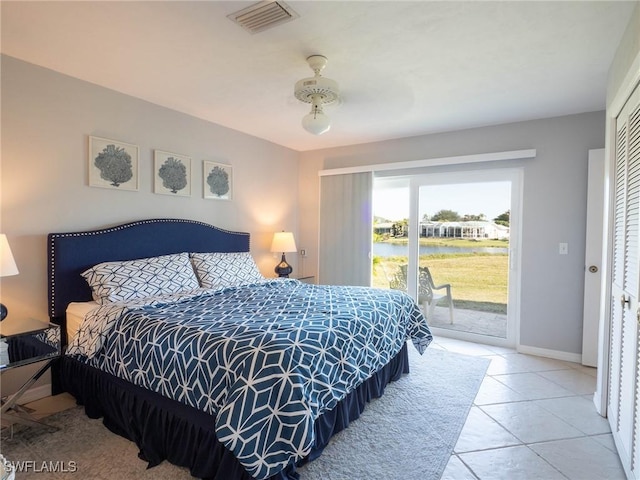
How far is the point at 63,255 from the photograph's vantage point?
2.58m

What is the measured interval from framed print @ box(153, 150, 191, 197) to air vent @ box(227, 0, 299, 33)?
1734 millimetres

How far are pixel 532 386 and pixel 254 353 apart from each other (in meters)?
2.45

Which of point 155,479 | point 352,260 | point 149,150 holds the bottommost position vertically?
point 155,479

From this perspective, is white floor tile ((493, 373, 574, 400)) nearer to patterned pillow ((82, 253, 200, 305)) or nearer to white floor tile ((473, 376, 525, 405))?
white floor tile ((473, 376, 525, 405))

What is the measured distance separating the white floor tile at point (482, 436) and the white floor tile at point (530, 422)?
2.2 inches

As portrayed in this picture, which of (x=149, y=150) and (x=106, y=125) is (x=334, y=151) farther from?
(x=106, y=125)

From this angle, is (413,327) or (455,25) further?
(413,327)

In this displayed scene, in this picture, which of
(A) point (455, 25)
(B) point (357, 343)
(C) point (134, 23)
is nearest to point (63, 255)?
(C) point (134, 23)

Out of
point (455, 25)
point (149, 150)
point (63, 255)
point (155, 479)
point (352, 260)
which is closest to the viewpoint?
point (155, 479)

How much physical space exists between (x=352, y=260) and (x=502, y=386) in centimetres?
224

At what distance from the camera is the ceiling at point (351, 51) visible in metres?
1.84

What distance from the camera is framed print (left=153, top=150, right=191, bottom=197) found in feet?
10.7

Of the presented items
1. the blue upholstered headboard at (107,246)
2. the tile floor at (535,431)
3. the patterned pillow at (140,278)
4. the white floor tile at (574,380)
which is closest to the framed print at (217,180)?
the blue upholstered headboard at (107,246)

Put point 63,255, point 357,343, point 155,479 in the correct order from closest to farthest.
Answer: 1. point 155,479
2. point 357,343
3. point 63,255
